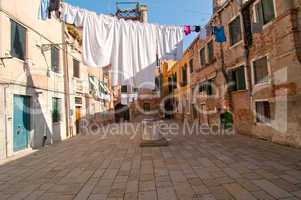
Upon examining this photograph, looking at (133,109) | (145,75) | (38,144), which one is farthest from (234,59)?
(133,109)

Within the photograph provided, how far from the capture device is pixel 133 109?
2742cm

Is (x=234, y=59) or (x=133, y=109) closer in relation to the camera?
(x=234, y=59)

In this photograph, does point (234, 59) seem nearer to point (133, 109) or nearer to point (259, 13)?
point (259, 13)

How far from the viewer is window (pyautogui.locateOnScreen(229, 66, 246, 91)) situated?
32.2 feet

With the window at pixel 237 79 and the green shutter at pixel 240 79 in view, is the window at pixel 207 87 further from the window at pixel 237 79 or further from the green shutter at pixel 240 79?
the green shutter at pixel 240 79

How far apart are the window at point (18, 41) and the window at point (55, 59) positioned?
2.19 meters

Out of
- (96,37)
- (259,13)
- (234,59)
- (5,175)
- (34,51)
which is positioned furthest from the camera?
(234,59)

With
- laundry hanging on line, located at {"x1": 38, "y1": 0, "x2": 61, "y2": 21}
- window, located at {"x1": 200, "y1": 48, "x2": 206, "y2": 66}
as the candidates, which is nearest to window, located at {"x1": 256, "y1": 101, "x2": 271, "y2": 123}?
window, located at {"x1": 200, "y1": 48, "x2": 206, "y2": 66}

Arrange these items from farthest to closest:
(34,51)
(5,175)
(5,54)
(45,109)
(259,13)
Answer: (45,109), (34,51), (259,13), (5,54), (5,175)

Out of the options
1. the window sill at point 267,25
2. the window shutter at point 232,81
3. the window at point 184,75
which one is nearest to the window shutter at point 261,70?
the window sill at point 267,25

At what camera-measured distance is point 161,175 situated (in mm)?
4703

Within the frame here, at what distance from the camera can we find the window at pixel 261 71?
26.9 ft

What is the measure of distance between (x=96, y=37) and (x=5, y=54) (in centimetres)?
350

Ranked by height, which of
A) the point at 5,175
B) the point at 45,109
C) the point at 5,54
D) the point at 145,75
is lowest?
the point at 5,175
